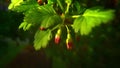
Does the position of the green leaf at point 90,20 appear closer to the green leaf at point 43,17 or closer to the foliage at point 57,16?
the foliage at point 57,16

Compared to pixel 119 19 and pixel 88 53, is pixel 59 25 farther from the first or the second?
pixel 88 53

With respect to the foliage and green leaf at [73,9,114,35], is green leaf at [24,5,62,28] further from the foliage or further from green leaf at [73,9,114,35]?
green leaf at [73,9,114,35]

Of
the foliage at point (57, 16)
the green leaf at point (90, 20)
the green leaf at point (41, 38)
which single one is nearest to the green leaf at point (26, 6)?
the foliage at point (57, 16)

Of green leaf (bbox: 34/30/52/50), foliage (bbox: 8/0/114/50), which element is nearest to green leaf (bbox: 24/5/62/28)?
foliage (bbox: 8/0/114/50)

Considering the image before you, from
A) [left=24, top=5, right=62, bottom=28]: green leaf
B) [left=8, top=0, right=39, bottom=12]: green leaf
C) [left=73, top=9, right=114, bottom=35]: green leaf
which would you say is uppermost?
[left=8, top=0, right=39, bottom=12]: green leaf

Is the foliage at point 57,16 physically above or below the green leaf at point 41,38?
above

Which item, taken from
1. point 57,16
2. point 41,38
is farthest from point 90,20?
point 41,38

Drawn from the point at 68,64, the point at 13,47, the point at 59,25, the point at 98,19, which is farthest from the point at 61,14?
the point at 13,47
